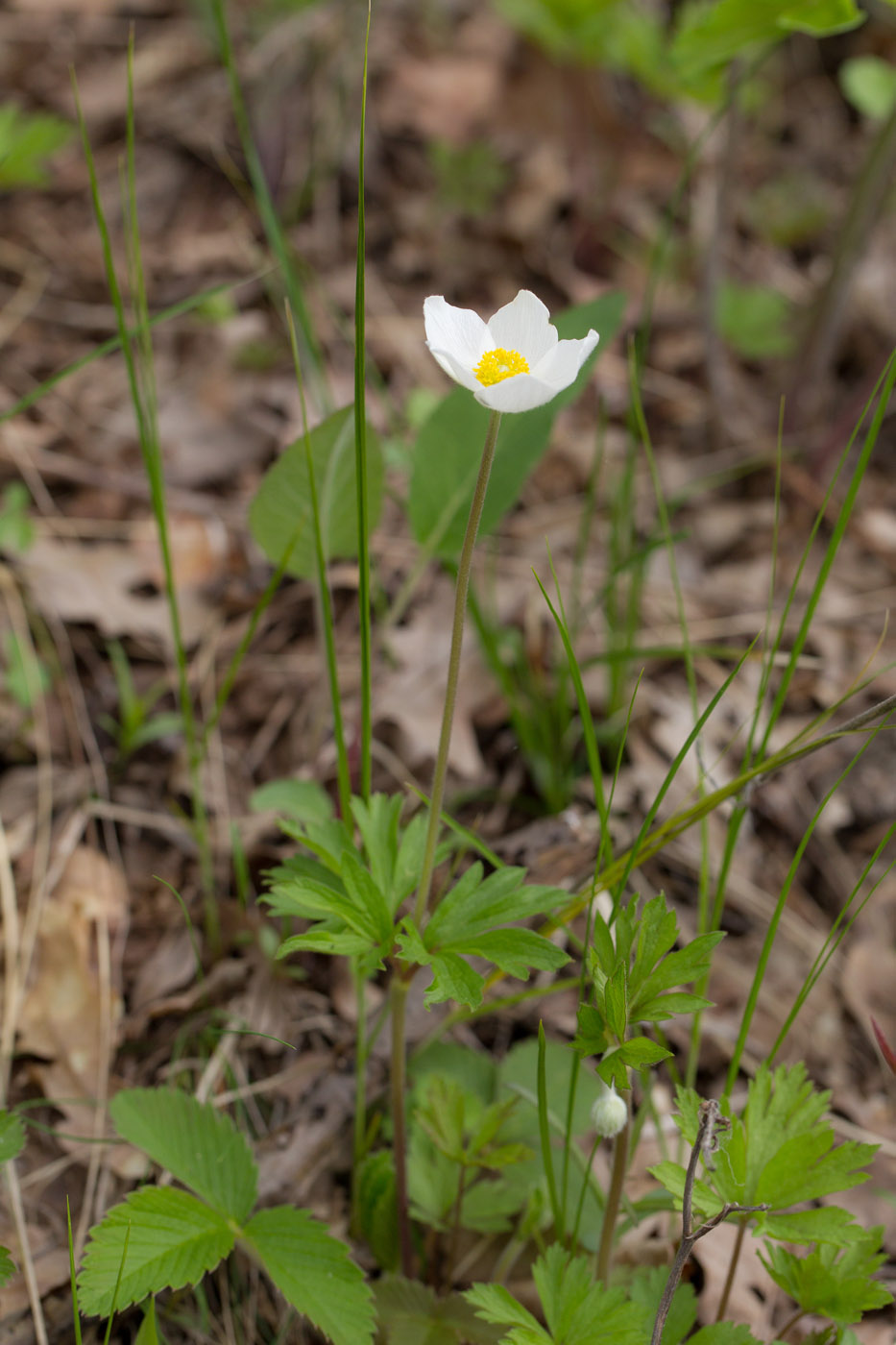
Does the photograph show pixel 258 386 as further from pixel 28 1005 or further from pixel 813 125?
pixel 813 125

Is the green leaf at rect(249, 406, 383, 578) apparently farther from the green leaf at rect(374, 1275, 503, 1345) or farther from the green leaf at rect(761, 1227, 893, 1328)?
the green leaf at rect(761, 1227, 893, 1328)

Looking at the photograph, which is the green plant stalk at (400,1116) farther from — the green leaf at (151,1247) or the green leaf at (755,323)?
the green leaf at (755,323)

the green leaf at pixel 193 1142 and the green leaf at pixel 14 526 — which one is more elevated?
the green leaf at pixel 14 526

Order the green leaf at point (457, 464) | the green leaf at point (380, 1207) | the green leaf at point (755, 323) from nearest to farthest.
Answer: the green leaf at point (380, 1207) < the green leaf at point (457, 464) < the green leaf at point (755, 323)

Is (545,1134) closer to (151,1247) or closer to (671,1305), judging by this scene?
(671,1305)


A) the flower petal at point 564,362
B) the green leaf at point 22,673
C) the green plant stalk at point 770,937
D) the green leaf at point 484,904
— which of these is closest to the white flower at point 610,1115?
the green plant stalk at point 770,937

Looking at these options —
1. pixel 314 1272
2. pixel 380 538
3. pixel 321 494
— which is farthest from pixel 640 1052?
pixel 380 538

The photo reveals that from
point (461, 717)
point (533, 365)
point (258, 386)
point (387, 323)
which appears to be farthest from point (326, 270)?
point (533, 365)
